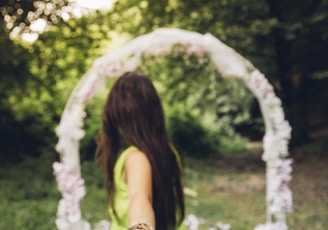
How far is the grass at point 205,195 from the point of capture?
7.59 meters

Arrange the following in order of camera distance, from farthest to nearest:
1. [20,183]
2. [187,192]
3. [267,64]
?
[267,64]
[187,192]
[20,183]

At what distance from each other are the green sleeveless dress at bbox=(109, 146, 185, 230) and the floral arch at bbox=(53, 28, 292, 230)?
3.00 feet

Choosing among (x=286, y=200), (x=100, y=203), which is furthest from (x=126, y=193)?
(x=100, y=203)

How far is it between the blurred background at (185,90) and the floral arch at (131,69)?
121 inches

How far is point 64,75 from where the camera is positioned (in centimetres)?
1023

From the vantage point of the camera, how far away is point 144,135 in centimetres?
255

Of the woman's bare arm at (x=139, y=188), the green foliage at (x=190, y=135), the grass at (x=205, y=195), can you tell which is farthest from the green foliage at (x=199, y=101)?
the woman's bare arm at (x=139, y=188)

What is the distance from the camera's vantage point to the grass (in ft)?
24.9

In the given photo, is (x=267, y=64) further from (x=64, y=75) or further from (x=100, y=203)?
(x=100, y=203)

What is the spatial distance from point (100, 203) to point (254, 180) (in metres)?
3.45

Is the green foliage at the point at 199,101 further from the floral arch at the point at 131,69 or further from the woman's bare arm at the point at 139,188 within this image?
the woman's bare arm at the point at 139,188

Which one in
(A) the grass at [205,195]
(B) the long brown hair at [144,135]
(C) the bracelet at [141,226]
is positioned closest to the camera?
(C) the bracelet at [141,226]

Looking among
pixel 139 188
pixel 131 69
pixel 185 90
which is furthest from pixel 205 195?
pixel 139 188

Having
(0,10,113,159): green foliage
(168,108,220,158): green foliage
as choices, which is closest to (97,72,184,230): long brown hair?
(0,10,113,159): green foliage
